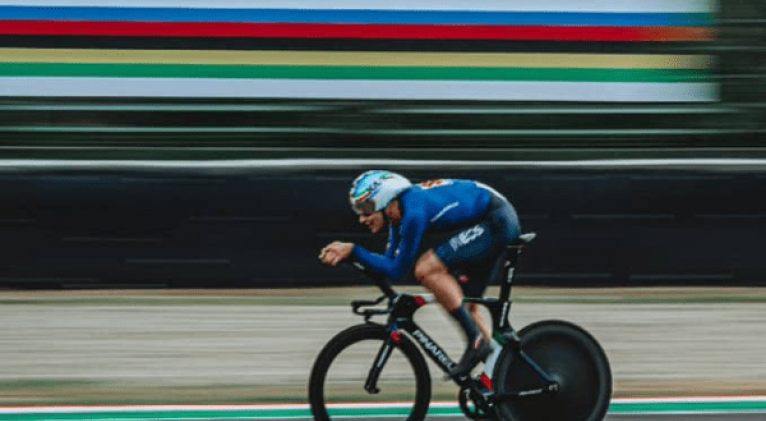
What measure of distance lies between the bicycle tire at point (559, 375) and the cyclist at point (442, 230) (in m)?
0.17

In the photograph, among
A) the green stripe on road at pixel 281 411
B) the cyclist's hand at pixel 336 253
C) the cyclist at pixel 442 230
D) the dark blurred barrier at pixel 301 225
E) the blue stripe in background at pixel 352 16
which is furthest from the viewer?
the blue stripe in background at pixel 352 16

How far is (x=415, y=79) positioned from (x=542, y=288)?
1784mm

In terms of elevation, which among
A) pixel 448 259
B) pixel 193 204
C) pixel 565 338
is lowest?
pixel 565 338

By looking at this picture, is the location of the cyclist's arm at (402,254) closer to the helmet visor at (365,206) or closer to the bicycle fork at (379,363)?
the helmet visor at (365,206)

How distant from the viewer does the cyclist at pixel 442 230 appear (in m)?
5.83

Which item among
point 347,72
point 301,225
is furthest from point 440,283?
point 347,72

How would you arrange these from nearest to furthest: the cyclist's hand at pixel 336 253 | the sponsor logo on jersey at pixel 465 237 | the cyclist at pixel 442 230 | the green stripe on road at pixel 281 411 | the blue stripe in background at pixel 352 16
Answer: the cyclist's hand at pixel 336 253, the cyclist at pixel 442 230, the sponsor logo on jersey at pixel 465 237, the green stripe on road at pixel 281 411, the blue stripe in background at pixel 352 16

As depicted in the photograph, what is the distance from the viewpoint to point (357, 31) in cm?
1089

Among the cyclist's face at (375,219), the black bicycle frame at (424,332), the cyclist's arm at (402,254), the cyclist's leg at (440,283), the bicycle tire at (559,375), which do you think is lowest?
the bicycle tire at (559,375)

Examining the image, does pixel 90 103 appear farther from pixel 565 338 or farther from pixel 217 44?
pixel 565 338

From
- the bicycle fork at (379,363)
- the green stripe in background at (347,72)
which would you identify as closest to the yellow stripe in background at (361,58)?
the green stripe in background at (347,72)

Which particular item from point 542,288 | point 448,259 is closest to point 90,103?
point 542,288

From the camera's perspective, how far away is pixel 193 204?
34.0 feet

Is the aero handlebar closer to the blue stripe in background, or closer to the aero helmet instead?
the aero helmet
